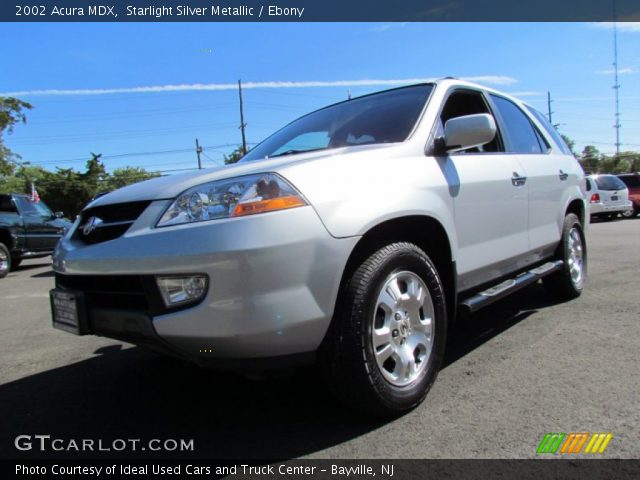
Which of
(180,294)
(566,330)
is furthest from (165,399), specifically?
(566,330)

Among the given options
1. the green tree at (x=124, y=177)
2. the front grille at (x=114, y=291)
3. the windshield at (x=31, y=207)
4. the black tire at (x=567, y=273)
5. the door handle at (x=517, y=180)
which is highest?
the green tree at (x=124, y=177)

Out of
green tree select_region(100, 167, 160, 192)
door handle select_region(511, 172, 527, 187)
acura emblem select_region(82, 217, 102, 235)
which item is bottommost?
acura emblem select_region(82, 217, 102, 235)

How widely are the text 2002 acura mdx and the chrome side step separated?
18 millimetres

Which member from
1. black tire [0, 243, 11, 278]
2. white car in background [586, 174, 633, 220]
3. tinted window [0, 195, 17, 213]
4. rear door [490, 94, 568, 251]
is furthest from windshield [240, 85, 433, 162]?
white car in background [586, 174, 633, 220]

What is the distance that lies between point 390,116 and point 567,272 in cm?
259

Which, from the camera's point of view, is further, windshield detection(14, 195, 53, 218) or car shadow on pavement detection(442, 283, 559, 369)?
windshield detection(14, 195, 53, 218)

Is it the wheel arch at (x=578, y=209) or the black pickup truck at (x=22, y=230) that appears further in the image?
the black pickup truck at (x=22, y=230)

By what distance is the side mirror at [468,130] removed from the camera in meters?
2.84

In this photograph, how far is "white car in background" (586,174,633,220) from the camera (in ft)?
55.5

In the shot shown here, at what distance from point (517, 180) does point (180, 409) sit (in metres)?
2.79

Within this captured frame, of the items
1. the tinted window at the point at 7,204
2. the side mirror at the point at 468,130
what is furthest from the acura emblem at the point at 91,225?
the tinted window at the point at 7,204

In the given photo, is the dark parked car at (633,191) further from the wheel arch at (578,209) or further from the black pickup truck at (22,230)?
the black pickup truck at (22,230)

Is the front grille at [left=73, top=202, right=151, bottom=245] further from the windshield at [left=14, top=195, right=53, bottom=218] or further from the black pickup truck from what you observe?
the windshield at [left=14, top=195, right=53, bottom=218]

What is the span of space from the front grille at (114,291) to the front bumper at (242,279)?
2cm
